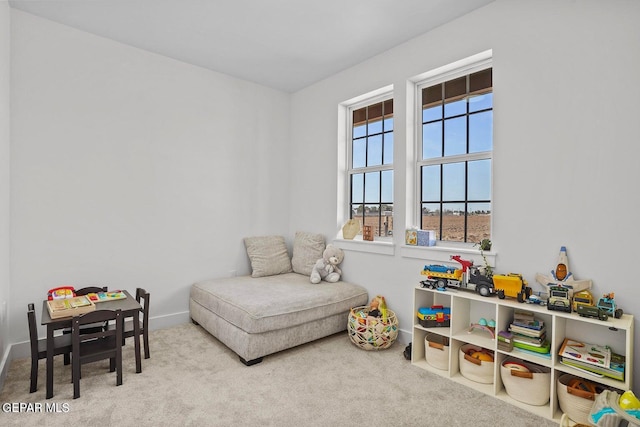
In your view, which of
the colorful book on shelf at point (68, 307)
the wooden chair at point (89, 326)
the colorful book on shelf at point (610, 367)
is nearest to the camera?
the colorful book on shelf at point (610, 367)

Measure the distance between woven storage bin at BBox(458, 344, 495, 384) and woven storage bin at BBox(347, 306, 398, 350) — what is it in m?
0.58

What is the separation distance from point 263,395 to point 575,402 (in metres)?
1.80

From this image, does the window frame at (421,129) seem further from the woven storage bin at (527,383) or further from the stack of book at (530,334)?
the woven storage bin at (527,383)

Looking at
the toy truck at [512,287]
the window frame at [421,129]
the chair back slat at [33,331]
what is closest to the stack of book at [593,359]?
the toy truck at [512,287]

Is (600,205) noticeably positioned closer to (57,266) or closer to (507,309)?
(507,309)

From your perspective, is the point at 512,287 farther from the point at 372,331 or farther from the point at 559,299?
the point at 372,331

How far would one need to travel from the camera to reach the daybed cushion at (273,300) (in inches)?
103

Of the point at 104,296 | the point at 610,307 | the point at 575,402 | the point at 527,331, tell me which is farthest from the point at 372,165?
the point at 104,296

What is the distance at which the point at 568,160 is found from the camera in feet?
6.94

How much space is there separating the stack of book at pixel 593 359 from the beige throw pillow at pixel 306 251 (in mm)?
2294

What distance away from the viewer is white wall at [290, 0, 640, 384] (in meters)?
1.92

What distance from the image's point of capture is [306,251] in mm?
3803

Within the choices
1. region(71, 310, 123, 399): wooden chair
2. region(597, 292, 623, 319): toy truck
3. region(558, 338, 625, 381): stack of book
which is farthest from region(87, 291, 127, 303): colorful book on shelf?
region(597, 292, 623, 319): toy truck

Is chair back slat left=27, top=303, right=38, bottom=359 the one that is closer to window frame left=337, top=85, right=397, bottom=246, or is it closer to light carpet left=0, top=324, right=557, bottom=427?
light carpet left=0, top=324, right=557, bottom=427
